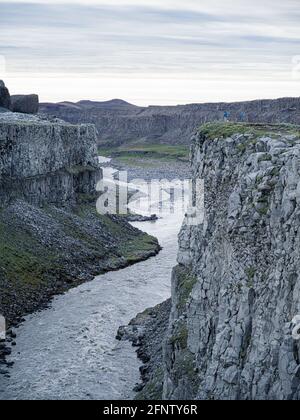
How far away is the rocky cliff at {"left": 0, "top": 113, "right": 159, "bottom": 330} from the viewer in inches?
2594

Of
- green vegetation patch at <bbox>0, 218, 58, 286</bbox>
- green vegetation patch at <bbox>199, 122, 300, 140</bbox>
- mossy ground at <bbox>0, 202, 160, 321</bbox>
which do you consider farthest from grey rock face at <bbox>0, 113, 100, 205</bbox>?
green vegetation patch at <bbox>199, 122, 300, 140</bbox>

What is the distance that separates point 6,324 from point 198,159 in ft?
80.5

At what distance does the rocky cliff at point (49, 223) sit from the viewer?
65875 mm

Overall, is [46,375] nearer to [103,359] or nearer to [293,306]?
[103,359]

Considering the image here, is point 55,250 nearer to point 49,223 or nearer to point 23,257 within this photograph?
point 23,257

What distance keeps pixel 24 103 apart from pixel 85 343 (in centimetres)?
9010

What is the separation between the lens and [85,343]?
4888 cm

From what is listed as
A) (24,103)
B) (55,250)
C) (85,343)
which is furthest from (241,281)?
(24,103)

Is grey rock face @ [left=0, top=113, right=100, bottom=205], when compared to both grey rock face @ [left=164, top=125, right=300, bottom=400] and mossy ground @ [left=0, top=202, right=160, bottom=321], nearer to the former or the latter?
mossy ground @ [left=0, top=202, right=160, bottom=321]

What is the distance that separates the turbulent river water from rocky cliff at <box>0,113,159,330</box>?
315cm

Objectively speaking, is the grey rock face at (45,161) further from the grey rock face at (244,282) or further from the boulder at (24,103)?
the grey rock face at (244,282)

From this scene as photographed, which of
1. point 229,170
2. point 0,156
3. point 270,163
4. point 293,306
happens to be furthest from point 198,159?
point 0,156

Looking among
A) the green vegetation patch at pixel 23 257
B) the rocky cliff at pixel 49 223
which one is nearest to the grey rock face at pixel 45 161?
the rocky cliff at pixel 49 223

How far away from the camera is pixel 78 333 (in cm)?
5131
